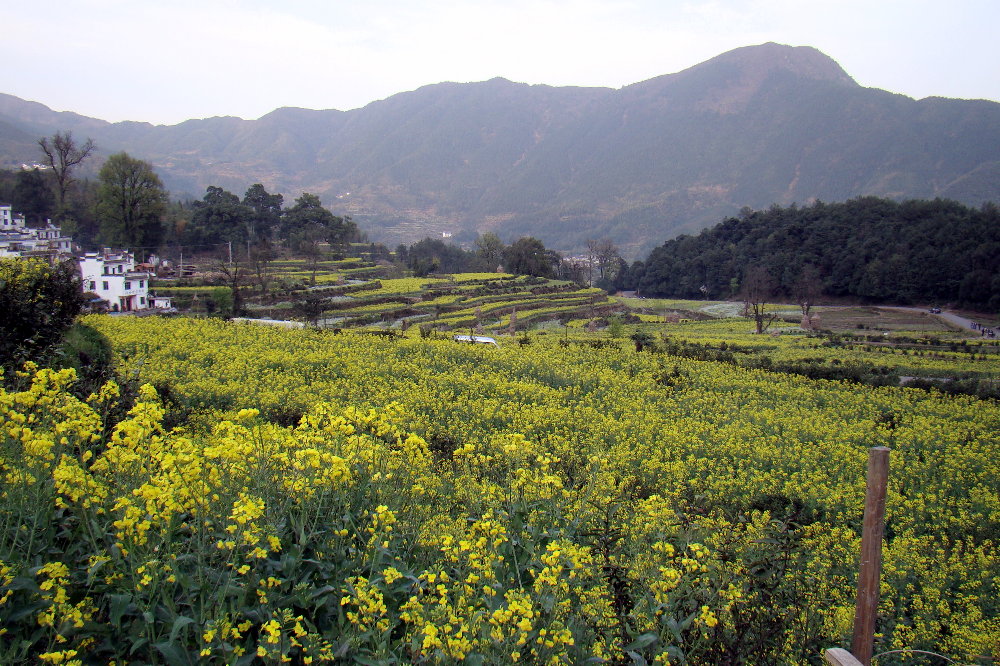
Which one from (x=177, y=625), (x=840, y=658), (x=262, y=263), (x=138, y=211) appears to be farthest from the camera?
(x=262, y=263)

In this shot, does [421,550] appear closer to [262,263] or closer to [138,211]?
[262,263]

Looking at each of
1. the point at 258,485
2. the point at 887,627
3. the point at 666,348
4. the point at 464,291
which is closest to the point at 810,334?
the point at 666,348

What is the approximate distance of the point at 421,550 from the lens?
3.87m

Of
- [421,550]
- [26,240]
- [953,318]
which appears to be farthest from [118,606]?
[953,318]

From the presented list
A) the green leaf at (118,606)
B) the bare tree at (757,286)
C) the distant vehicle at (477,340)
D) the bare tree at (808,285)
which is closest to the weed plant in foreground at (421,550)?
the green leaf at (118,606)

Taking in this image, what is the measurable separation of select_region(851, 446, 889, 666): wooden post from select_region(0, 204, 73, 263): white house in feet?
95.4

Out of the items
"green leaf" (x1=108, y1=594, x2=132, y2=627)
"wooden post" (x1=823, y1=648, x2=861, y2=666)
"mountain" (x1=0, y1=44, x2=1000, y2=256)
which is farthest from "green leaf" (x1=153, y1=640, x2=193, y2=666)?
"mountain" (x1=0, y1=44, x2=1000, y2=256)

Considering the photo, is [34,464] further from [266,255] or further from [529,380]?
Answer: [266,255]

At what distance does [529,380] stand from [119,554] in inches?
426

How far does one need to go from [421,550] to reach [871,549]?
8.10 feet

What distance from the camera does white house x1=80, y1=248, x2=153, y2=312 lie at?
29.1 m

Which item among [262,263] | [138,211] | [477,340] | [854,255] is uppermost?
[138,211]

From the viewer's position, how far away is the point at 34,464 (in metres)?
3.01

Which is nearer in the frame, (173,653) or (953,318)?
(173,653)
